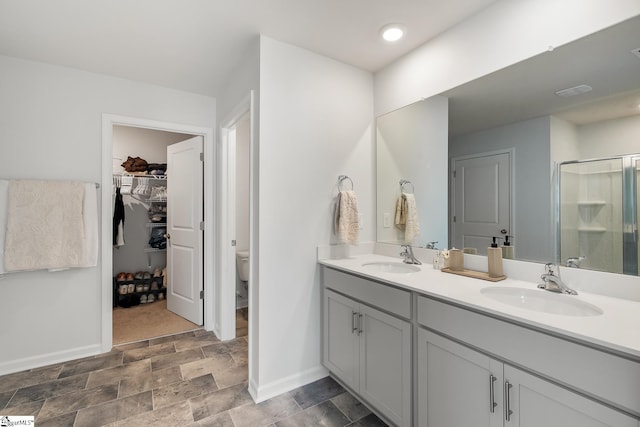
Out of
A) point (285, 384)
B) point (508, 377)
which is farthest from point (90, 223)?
point (508, 377)

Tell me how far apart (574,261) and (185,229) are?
322 centimetres

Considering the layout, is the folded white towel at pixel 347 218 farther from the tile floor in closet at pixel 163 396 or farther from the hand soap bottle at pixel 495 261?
the tile floor in closet at pixel 163 396

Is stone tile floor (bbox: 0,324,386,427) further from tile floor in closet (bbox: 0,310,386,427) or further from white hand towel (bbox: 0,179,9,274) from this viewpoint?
white hand towel (bbox: 0,179,9,274)

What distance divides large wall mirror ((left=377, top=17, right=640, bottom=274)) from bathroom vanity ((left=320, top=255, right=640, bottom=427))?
0.27 meters

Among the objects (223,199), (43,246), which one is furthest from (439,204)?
(43,246)

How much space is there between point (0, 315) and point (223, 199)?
6.06ft

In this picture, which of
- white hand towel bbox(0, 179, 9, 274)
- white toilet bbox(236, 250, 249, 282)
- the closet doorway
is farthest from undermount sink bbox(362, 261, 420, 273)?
white hand towel bbox(0, 179, 9, 274)

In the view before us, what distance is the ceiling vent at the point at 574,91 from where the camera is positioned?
138cm

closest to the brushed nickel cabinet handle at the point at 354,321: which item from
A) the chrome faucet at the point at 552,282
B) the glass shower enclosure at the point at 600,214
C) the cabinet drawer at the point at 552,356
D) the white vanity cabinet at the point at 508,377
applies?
the white vanity cabinet at the point at 508,377

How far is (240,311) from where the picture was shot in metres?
3.62

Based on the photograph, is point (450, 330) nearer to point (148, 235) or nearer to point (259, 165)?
point (259, 165)

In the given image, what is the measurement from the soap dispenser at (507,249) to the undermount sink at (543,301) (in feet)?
0.81

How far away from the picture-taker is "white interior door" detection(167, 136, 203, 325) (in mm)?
3043

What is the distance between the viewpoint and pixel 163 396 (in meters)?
1.96
